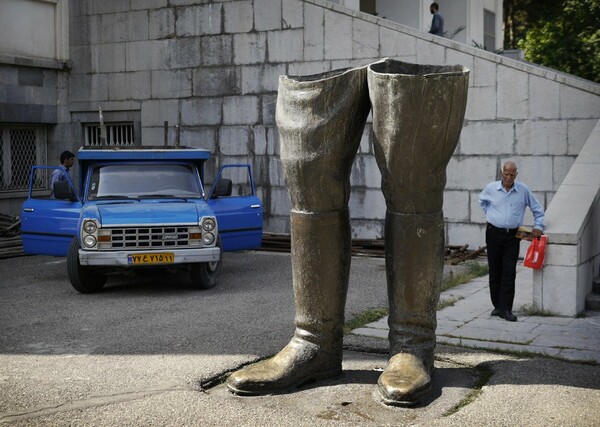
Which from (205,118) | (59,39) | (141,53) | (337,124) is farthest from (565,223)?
(59,39)

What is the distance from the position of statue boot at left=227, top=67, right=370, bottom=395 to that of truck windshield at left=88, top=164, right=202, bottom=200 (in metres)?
6.29

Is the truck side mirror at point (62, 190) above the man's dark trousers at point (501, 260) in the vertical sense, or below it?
above

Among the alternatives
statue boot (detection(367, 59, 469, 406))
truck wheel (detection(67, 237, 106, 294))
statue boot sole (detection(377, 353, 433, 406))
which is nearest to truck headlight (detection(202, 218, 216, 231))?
truck wheel (detection(67, 237, 106, 294))

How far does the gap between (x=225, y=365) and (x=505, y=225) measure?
3754 mm

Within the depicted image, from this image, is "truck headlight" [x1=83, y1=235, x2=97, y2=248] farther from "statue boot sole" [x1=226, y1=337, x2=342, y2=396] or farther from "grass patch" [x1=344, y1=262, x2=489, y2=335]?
"statue boot sole" [x1=226, y1=337, x2=342, y2=396]

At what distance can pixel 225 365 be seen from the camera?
6172 millimetres

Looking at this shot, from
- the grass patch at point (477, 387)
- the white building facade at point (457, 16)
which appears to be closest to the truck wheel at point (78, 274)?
the grass patch at point (477, 387)

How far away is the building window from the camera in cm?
2344

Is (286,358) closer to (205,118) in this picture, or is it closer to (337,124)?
(337,124)

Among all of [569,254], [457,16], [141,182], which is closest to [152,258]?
[141,182]

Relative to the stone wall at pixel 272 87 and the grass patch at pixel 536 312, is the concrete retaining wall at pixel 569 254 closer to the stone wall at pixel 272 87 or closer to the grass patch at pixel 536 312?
the grass patch at pixel 536 312

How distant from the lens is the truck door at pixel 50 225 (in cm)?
1099

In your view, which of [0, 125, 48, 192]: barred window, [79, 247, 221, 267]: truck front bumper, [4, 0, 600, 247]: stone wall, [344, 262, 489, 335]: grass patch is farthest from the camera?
[0, 125, 48, 192]: barred window

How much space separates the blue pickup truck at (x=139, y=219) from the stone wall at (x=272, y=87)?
3.55 m
